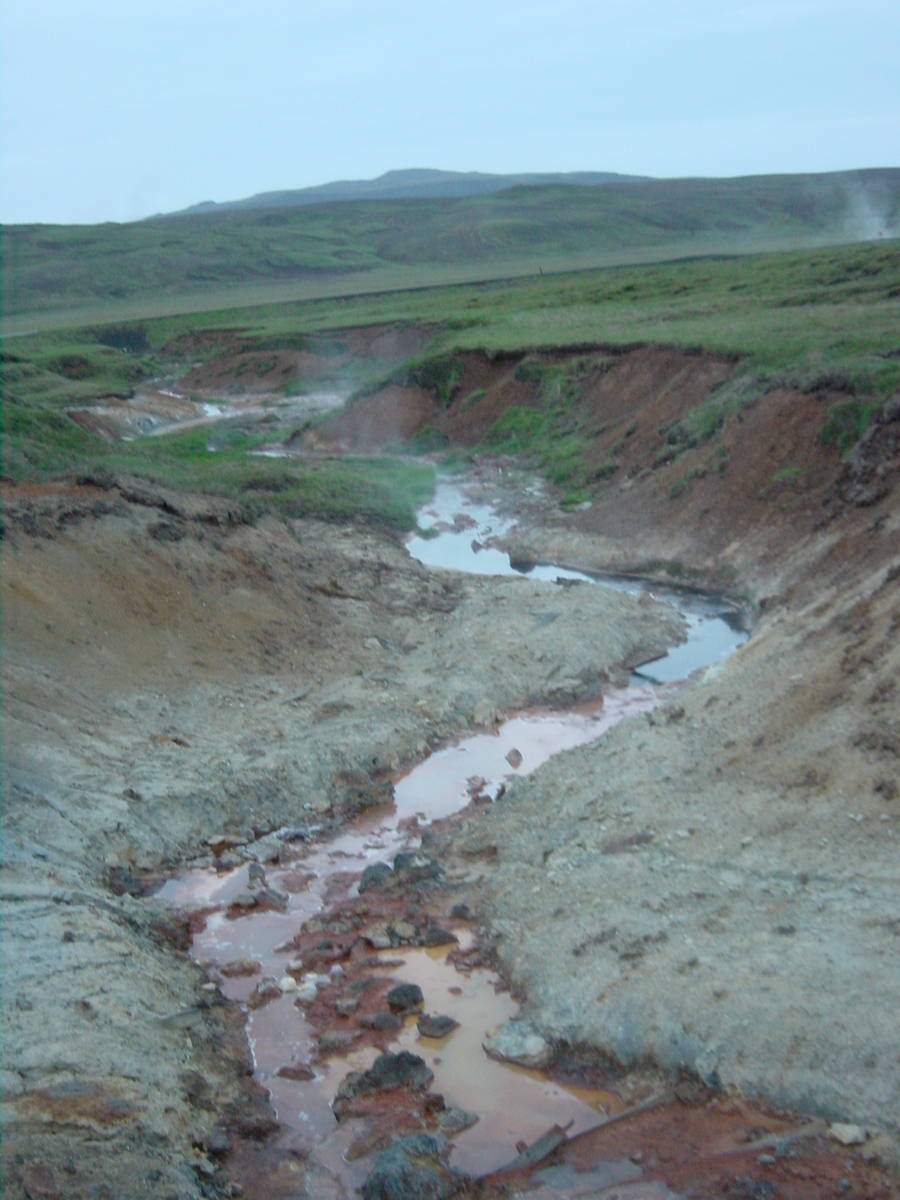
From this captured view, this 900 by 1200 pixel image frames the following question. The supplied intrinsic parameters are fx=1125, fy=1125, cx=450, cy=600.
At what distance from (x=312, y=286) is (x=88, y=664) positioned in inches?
3006

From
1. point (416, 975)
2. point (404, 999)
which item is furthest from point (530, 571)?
point (404, 999)

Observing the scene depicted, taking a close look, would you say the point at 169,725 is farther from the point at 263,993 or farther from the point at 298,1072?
the point at 298,1072

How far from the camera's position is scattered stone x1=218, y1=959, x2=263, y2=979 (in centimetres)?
877

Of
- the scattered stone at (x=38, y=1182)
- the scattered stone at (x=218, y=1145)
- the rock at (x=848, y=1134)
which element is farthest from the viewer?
the scattered stone at (x=218, y=1145)

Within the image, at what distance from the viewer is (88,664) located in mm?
12852

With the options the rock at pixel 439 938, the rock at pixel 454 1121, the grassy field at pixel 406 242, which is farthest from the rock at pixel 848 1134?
the grassy field at pixel 406 242

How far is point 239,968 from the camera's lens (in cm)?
884

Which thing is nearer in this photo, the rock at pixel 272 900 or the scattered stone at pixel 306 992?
the scattered stone at pixel 306 992

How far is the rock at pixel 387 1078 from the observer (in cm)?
725

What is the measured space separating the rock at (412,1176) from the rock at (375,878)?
3465 mm

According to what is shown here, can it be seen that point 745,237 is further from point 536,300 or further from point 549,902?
point 549,902

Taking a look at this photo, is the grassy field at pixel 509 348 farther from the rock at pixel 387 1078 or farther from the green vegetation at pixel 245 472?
the rock at pixel 387 1078

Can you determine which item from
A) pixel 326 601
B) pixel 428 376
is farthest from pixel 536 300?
pixel 326 601

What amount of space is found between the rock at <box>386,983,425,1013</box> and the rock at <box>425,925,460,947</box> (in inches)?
30.8
